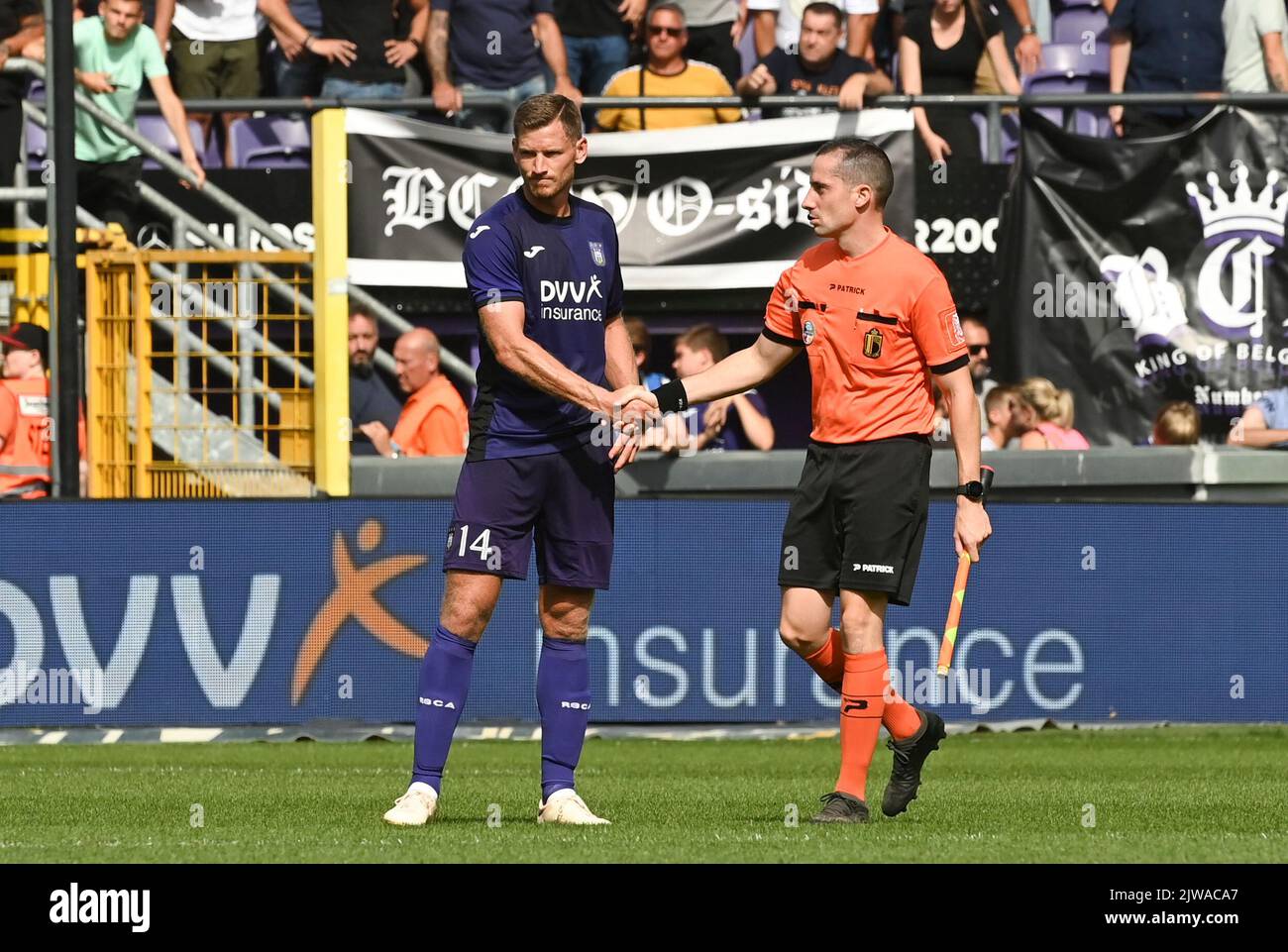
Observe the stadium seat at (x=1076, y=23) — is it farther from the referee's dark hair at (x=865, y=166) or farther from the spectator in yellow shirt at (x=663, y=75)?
the referee's dark hair at (x=865, y=166)

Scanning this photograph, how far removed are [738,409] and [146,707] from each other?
412 cm

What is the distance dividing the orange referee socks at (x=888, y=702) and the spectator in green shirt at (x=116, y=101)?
25.8 feet

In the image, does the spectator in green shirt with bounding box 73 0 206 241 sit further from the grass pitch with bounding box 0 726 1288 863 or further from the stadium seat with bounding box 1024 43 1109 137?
the stadium seat with bounding box 1024 43 1109 137

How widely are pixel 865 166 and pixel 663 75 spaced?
25.6 ft

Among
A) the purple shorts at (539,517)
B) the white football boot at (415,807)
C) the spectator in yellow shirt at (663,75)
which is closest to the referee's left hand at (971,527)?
the purple shorts at (539,517)

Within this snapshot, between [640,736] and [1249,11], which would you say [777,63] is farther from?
[640,736]

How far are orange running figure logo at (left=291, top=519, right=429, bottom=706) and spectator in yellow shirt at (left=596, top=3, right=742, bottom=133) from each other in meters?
3.67

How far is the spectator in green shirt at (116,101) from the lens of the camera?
1480 centimetres

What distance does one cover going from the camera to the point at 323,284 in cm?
1383

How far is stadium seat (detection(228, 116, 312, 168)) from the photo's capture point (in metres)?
16.2

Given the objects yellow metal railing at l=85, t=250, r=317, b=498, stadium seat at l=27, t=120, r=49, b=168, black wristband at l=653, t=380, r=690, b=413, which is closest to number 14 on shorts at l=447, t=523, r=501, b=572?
black wristband at l=653, t=380, r=690, b=413

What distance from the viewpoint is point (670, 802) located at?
8.69 meters

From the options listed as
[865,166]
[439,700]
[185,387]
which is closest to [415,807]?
[439,700]
